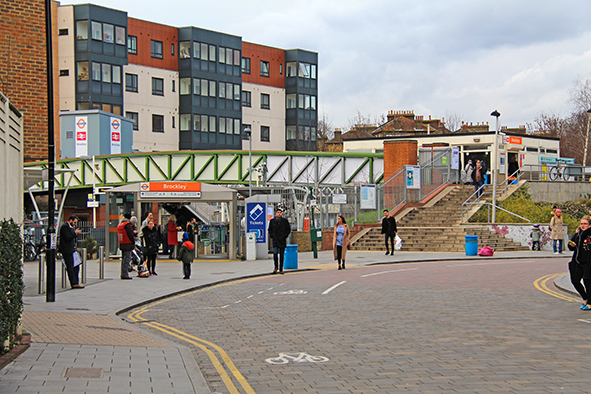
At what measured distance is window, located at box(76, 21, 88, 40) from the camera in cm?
5431

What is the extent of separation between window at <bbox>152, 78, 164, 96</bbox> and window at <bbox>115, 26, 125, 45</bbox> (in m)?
4.94

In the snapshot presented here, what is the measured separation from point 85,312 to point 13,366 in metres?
4.91

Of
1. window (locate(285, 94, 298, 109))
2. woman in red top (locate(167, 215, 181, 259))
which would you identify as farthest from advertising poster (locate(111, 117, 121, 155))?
woman in red top (locate(167, 215, 181, 259))

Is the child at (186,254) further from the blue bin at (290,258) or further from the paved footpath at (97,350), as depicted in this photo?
Result: the blue bin at (290,258)

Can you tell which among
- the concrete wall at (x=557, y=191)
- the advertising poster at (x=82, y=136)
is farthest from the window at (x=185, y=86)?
the concrete wall at (x=557, y=191)

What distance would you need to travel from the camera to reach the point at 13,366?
23.6ft

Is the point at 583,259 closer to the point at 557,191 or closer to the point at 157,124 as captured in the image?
the point at 557,191

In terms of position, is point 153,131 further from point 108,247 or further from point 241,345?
point 241,345

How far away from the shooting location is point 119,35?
56.2 metres

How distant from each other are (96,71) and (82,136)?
27.5 feet

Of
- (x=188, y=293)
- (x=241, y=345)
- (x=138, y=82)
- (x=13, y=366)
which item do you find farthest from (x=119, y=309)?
(x=138, y=82)

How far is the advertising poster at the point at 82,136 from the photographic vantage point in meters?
48.9

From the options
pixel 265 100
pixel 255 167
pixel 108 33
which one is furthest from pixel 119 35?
pixel 255 167

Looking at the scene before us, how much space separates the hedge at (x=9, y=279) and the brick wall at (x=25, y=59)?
30.2 feet
